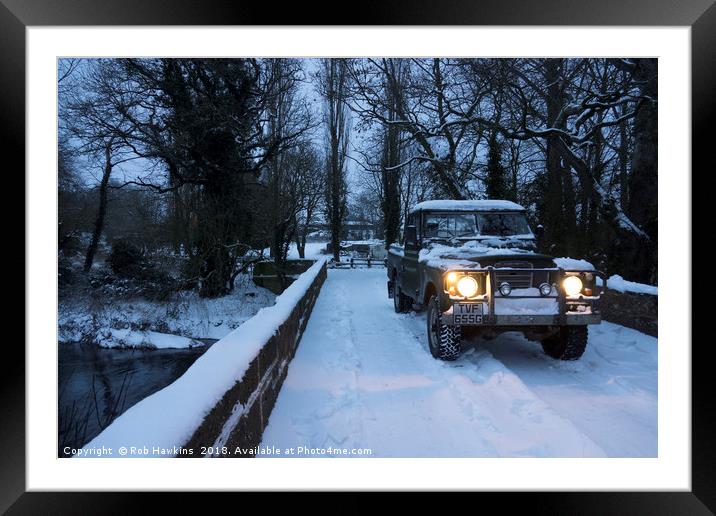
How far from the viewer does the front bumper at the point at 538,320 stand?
4.40 metres

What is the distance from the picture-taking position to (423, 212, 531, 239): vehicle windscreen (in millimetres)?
6352

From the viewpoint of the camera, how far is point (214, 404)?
2.20 metres

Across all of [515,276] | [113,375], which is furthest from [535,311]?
[113,375]

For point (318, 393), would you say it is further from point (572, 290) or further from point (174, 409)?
point (572, 290)

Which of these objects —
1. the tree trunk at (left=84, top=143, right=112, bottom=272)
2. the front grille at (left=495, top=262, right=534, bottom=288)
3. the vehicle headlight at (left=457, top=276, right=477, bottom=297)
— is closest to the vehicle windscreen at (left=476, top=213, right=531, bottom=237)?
the front grille at (left=495, top=262, right=534, bottom=288)

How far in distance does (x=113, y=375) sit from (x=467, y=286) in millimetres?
8466

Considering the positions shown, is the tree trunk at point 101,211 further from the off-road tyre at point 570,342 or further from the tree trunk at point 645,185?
the tree trunk at point 645,185

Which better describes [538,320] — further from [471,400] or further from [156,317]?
[156,317]

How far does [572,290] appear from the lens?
4586mm

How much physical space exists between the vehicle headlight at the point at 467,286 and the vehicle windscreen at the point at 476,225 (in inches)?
75.0
